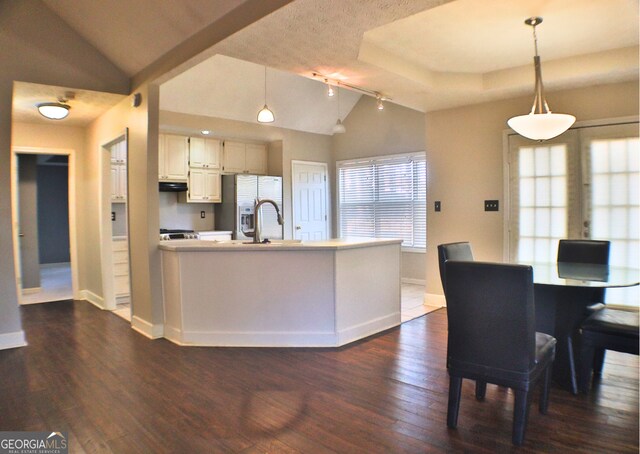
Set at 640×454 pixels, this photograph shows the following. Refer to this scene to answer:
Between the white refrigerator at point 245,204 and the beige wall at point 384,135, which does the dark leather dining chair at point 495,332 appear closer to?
the beige wall at point 384,135

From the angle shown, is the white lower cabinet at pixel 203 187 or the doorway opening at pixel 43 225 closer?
Answer: the doorway opening at pixel 43 225

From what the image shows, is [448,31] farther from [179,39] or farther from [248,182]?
[248,182]

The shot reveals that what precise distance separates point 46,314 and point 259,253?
320 centimetres

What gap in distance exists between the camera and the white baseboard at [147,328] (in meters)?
3.94

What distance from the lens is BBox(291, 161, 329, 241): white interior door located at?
717 centimetres

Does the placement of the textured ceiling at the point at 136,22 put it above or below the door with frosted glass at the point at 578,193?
above

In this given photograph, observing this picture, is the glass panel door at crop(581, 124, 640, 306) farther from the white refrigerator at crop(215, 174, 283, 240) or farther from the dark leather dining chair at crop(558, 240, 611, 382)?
the white refrigerator at crop(215, 174, 283, 240)

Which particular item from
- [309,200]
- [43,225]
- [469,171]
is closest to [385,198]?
[309,200]

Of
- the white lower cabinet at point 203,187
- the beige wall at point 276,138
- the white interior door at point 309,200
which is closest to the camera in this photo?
the beige wall at point 276,138

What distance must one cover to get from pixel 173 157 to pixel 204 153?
0.49m

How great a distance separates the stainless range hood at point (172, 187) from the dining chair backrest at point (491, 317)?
490 centimetres

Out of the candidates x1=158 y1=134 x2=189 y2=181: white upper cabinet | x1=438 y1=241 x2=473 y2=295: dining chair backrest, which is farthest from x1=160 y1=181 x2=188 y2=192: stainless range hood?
x1=438 y1=241 x2=473 y2=295: dining chair backrest

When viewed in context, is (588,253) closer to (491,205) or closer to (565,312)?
(565,312)

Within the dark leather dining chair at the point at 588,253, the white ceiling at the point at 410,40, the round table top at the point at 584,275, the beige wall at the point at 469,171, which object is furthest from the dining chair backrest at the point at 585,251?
the white ceiling at the point at 410,40
